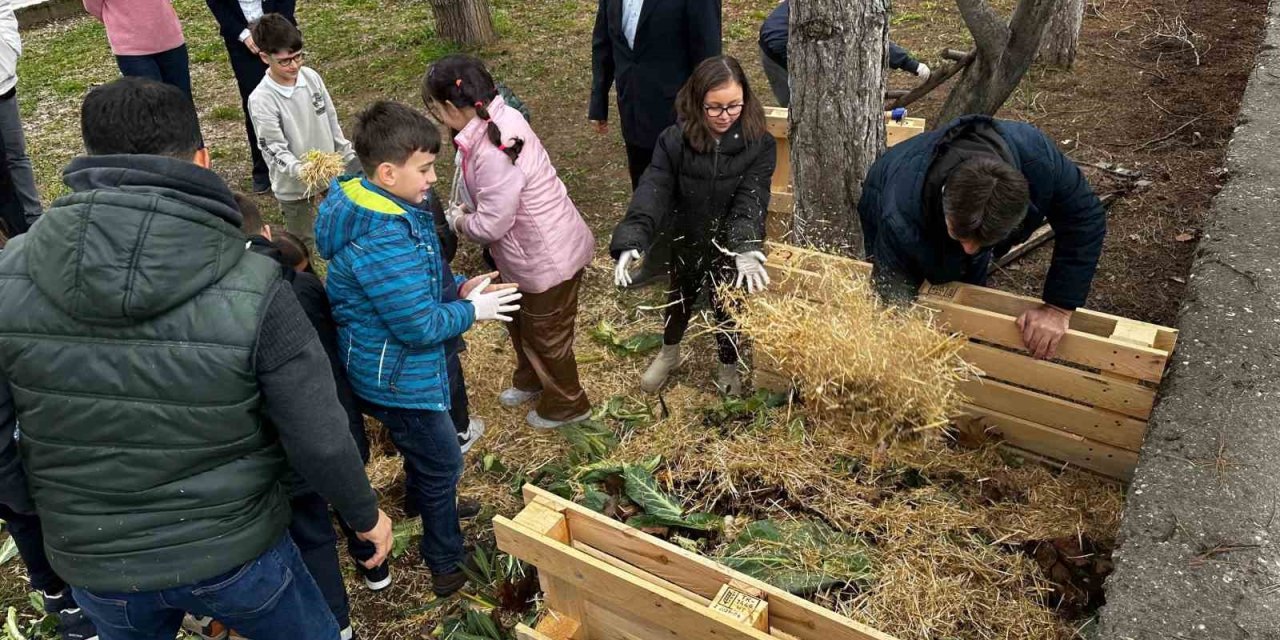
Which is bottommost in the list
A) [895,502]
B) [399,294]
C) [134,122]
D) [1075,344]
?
[895,502]

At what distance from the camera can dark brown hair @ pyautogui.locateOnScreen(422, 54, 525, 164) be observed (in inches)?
130

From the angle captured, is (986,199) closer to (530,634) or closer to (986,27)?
(530,634)

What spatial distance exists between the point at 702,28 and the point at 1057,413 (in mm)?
2681

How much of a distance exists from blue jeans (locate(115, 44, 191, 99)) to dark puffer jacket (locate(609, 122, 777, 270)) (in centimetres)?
407

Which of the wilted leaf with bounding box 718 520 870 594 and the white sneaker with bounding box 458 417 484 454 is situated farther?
the white sneaker with bounding box 458 417 484 454

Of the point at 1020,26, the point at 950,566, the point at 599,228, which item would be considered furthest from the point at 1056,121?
the point at 950,566

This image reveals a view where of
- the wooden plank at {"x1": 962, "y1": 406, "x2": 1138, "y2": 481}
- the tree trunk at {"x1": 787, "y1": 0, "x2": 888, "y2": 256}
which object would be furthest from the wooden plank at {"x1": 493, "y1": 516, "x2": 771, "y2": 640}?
the tree trunk at {"x1": 787, "y1": 0, "x2": 888, "y2": 256}

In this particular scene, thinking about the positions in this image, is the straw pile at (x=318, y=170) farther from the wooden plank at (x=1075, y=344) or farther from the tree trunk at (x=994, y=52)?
the tree trunk at (x=994, y=52)

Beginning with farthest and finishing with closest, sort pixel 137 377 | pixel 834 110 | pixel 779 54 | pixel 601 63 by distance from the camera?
pixel 779 54 → pixel 601 63 → pixel 834 110 → pixel 137 377

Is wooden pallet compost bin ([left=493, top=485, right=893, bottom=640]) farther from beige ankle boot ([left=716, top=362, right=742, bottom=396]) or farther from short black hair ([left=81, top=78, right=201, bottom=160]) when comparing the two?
beige ankle boot ([left=716, top=362, right=742, bottom=396])

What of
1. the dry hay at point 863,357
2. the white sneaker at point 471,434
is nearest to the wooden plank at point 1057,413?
the dry hay at point 863,357

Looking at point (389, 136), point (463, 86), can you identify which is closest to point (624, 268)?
point (463, 86)

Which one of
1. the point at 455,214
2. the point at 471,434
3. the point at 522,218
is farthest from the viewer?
the point at 471,434

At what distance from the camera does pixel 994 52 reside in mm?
4820
